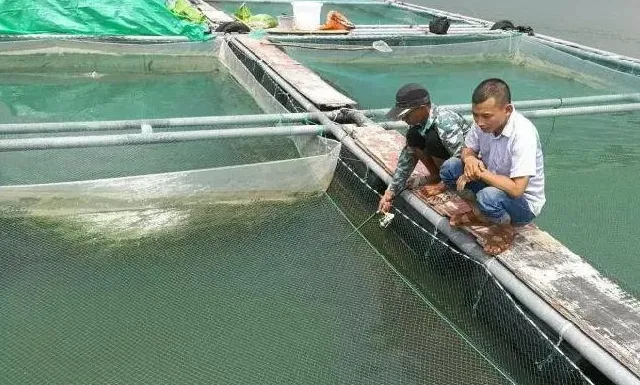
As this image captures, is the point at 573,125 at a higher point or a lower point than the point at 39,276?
higher

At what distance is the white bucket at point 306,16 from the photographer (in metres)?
8.81

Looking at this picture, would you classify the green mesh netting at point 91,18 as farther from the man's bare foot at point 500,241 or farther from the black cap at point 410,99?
the man's bare foot at point 500,241

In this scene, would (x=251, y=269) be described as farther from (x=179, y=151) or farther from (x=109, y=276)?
(x=179, y=151)

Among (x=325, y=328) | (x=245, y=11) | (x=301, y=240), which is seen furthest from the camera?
(x=245, y=11)

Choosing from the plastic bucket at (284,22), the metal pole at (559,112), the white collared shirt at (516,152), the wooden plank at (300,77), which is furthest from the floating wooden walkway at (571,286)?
the plastic bucket at (284,22)

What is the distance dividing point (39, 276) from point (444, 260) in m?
2.41

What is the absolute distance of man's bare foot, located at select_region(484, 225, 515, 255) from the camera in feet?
10.3

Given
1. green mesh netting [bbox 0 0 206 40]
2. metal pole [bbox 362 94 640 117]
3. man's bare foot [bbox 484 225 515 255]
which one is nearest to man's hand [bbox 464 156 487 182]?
man's bare foot [bbox 484 225 515 255]

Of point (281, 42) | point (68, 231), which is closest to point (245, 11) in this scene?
point (281, 42)

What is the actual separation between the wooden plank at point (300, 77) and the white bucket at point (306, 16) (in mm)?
1242

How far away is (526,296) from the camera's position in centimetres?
286

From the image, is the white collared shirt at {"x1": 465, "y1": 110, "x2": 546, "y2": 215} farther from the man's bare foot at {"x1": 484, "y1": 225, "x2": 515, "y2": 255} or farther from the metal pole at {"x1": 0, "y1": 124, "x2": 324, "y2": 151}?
the metal pole at {"x1": 0, "y1": 124, "x2": 324, "y2": 151}

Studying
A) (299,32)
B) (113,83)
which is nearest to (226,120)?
(113,83)

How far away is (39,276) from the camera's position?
3330 mm
